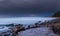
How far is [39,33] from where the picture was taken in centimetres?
127

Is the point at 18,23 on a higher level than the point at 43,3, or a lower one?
lower

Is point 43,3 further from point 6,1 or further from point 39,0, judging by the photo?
point 6,1

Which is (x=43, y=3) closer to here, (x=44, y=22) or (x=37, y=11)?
(x=37, y=11)

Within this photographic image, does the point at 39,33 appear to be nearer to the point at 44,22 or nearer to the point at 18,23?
the point at 44,22

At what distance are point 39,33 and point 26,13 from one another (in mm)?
279

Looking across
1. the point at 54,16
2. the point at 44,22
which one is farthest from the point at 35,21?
the point at 54,16

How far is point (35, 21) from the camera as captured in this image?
1273 mm

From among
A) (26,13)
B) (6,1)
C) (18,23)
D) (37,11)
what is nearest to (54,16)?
(37,11)

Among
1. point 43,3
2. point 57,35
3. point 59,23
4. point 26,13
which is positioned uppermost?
point 43,3

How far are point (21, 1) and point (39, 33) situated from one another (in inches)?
16.8

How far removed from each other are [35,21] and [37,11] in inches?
4.8

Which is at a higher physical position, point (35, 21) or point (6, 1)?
point (6, 1)

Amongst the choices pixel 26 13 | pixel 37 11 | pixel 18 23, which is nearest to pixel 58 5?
pixel 37 11

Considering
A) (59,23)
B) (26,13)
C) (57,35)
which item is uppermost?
(26,13)
